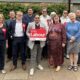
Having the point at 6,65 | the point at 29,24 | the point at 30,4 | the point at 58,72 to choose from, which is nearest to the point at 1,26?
the point at 29,24

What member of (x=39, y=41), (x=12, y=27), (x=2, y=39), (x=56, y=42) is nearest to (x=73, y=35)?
(x=56, y=42)

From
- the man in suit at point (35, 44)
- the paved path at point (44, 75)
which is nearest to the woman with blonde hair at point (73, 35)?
the paved path at point (44, 75)

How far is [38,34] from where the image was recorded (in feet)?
31.7

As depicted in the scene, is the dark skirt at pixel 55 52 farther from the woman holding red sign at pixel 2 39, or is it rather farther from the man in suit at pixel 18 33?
the woman holding red sign at pixel 2 39

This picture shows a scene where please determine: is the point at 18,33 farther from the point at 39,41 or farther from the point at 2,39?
the point at 39,41

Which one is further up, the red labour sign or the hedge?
the hedge

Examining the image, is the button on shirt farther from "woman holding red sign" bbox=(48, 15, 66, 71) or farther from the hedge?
the hedge

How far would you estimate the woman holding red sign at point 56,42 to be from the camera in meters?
9.87

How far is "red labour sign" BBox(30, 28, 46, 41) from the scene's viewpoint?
9617 mm

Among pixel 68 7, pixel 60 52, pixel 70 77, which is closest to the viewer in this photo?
pixel 70 77

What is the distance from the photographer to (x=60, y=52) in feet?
33.3

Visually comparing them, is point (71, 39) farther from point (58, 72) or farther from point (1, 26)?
point (1, 26)

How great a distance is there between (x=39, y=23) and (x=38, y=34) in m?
0.32

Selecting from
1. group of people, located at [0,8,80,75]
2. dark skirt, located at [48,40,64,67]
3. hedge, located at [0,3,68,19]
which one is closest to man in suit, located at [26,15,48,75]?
group of people, located at [0,8,80,75]
